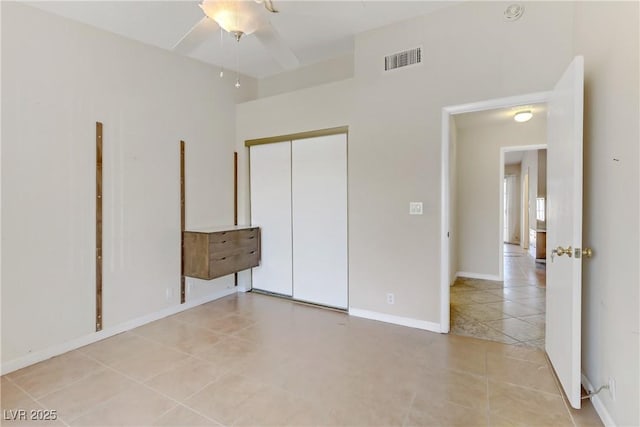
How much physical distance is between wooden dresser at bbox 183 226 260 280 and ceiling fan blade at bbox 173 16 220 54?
1922 millimetres

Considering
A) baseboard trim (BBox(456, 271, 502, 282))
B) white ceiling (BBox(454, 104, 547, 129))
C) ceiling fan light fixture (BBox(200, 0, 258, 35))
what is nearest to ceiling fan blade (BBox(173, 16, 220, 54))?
ceiling fan light fixture (BBox(200, 0, 258, 35))

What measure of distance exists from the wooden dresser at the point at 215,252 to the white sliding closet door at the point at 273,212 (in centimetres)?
33

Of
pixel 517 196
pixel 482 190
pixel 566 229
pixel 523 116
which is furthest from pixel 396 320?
pixel 517 196

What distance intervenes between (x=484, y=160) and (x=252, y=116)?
12.2ft

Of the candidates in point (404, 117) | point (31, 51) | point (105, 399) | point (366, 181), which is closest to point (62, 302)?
point (105, 399)

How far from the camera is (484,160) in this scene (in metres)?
5.29

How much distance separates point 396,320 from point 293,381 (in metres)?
1.38

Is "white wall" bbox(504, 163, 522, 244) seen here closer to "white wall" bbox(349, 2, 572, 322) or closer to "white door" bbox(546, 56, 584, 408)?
"white wall" bbox(349, 2, 572, 322)

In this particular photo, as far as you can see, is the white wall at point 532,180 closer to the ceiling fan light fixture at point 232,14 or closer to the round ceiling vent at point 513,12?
→ the round ceiling vent at point 513,12

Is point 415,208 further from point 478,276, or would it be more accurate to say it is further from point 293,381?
point 478,276

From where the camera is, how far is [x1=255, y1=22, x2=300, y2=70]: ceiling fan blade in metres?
1.99

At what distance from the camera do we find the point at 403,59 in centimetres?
315

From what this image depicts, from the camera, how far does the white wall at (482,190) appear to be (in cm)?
510

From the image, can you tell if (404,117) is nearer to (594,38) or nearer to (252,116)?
(594,38)
